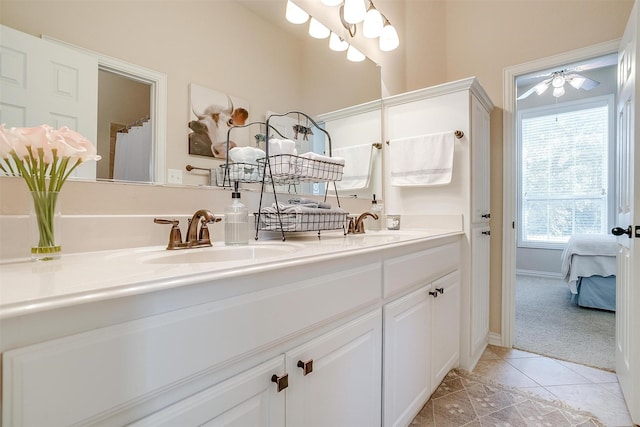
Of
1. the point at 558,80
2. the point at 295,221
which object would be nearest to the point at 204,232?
the point at 295,221

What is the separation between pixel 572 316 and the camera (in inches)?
114

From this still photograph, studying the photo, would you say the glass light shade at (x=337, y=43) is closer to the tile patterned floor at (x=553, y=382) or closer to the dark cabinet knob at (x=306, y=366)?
the dark cabinet knob at (x=306, y=366)

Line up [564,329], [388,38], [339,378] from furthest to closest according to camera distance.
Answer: [564,329], [388,38], [339,378]

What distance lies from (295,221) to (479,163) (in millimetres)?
1422

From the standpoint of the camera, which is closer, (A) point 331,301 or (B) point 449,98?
(A) point 331,301

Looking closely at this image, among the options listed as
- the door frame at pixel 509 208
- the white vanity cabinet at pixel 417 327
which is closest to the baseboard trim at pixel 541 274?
the door frame at pixel 509 208

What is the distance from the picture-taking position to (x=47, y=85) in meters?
0.89

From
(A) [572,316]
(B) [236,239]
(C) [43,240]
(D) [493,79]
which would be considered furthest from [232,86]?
(A) [572,316]

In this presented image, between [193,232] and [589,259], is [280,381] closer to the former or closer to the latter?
[193,232]

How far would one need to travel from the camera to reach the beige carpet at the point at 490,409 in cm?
147

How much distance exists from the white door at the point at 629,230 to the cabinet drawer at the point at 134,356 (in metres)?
1.66

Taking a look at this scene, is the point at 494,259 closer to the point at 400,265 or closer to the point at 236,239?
the point at 400,265

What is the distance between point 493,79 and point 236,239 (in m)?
2.34

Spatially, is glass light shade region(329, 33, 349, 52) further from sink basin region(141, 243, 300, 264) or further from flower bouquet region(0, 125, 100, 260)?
flower bouquet region(0, 125, 100, 260)
